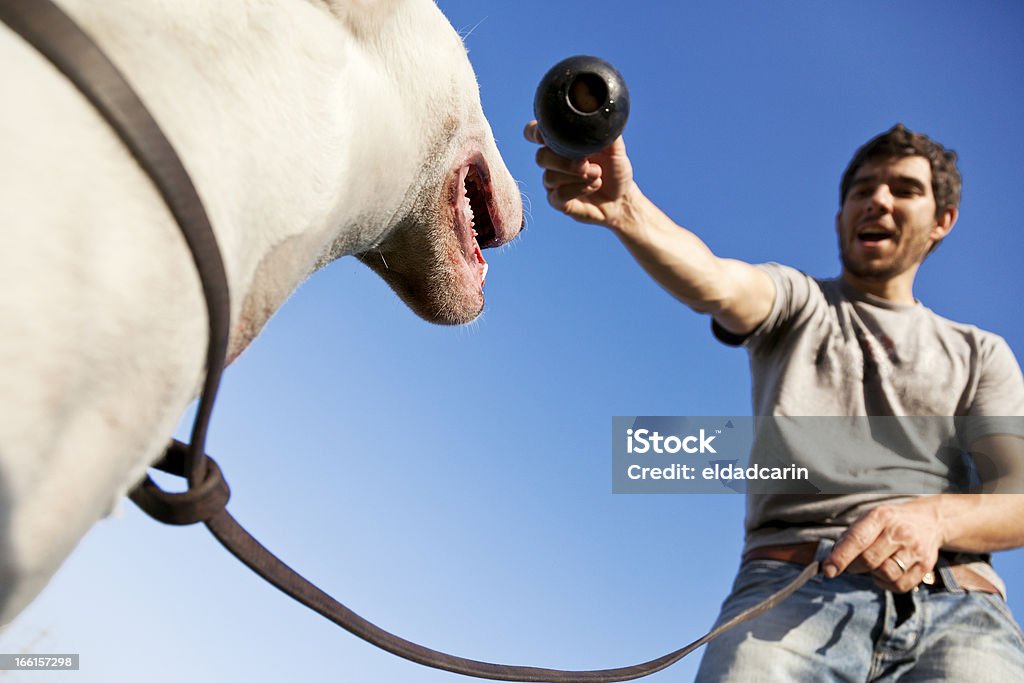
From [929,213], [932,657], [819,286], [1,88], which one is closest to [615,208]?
[819,286]

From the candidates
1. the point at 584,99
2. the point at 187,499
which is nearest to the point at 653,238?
the point at 584,99

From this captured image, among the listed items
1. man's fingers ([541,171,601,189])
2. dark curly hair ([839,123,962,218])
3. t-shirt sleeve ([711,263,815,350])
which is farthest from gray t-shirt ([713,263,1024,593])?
man's fingers ([541,171,601,189])

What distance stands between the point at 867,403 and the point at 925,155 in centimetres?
96

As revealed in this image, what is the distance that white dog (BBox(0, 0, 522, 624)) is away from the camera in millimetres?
629

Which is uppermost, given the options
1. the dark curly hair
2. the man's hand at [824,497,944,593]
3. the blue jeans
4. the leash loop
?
the dark curly hair

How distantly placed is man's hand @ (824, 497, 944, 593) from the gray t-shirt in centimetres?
16

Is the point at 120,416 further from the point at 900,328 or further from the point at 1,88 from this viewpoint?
the point at 900,328

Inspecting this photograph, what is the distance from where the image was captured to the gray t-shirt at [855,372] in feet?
7.09

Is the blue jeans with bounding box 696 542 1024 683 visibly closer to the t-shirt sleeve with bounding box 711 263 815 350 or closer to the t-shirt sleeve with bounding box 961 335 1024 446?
the t-shirt sleeve with bounding box 961 335 1024 446

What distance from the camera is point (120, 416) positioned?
0.71m

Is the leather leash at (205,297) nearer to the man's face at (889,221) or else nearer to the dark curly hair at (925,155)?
the man's face at (889,221)

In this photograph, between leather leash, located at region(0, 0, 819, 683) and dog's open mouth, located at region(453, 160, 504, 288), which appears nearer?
leather leash, located at region(0, 0, 819, 683)

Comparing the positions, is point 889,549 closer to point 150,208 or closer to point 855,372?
point 855,372

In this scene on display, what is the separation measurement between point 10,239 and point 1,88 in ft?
0.44
